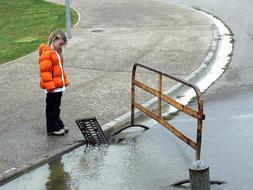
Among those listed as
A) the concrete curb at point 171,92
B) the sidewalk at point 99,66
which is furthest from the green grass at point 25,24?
the concrete curb at point 171,92

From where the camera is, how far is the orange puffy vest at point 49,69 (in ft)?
26.3

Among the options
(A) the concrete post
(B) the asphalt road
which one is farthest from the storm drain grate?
(A) the concrete post

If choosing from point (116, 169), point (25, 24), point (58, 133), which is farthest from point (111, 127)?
point (25, 24)

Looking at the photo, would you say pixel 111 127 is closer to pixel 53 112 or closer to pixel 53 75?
pixel 53 112

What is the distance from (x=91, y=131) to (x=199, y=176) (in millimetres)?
2473

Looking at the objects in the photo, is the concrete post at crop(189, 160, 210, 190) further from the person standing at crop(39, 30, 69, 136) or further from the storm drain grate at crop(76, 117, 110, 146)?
the person standing at crop(39, 30, 69, 136)

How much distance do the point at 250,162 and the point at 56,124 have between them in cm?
296

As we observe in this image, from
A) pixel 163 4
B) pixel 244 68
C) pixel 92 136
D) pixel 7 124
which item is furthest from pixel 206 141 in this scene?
pixel 163 4

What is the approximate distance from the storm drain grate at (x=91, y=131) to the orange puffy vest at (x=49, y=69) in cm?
68

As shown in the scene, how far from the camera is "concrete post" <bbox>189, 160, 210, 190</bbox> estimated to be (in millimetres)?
6070

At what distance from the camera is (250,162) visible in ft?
23.8

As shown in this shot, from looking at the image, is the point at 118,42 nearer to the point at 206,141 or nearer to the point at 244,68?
the point at 244,68

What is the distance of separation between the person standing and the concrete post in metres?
2.85

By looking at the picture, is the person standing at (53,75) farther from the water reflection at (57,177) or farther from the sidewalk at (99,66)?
the water reflection at (57,177)
